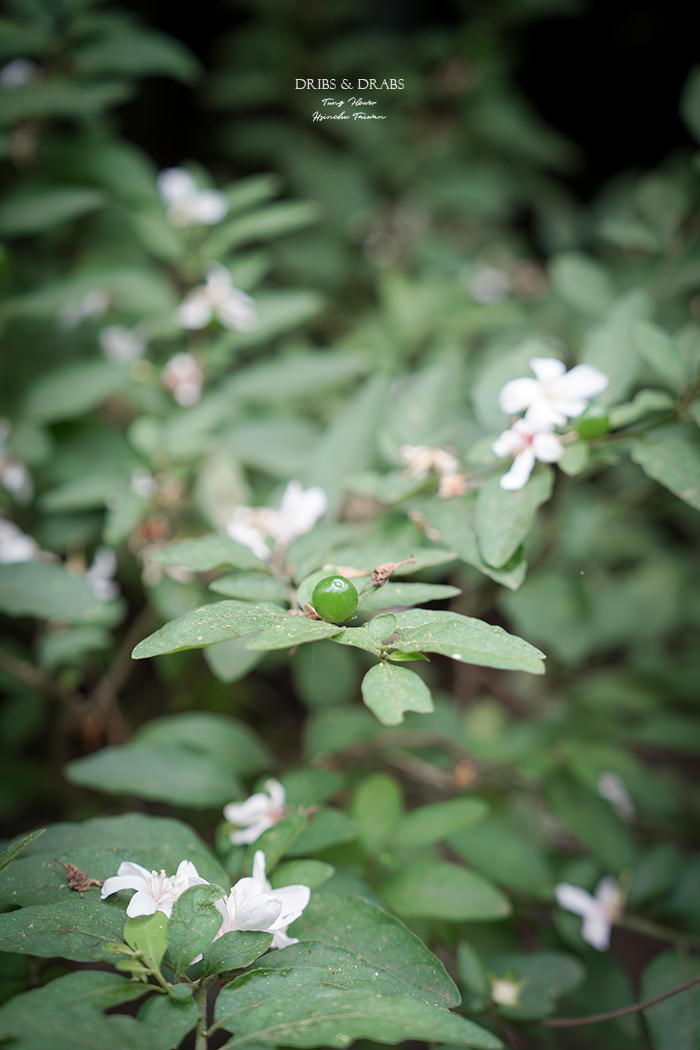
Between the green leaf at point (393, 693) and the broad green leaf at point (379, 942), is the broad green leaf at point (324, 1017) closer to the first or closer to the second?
the broad green leaf at point (379, 942)

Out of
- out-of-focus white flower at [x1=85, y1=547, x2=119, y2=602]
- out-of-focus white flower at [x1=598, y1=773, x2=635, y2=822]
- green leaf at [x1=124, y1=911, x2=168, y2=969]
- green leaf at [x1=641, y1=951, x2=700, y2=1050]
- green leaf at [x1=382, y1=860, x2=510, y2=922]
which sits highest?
green leaf at [x1=124, y1=911, x2=168, y2=969]

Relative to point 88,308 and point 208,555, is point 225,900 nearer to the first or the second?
point 208,555

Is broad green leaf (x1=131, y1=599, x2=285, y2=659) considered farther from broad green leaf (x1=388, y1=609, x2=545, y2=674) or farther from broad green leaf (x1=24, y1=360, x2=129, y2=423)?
broad green leaf (x1=24, y1=360, x2=129, y2=423)

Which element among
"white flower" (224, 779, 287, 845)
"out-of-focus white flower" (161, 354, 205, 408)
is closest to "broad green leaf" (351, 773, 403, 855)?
"white flower" (224, 779, 287, 845)

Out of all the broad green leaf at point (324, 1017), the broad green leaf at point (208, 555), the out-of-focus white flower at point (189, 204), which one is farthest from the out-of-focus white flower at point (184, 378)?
the broad green leaf at point (324, 1017)

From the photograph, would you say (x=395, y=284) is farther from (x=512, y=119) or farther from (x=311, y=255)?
(x=512, y=119)

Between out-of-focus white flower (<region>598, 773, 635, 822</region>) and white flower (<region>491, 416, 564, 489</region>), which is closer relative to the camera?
white flower (<region>491, 416, 564, 489</region>)
